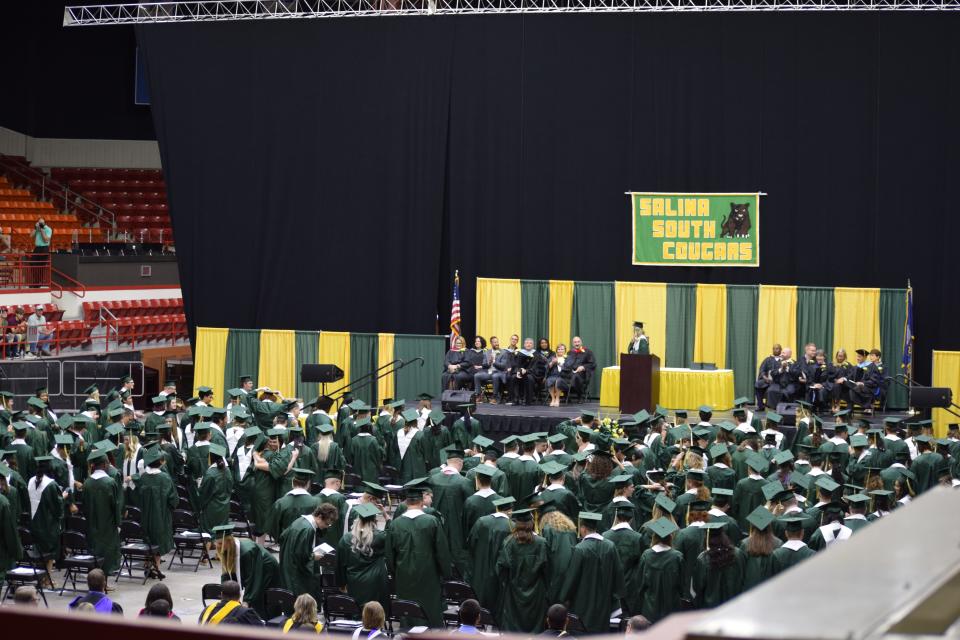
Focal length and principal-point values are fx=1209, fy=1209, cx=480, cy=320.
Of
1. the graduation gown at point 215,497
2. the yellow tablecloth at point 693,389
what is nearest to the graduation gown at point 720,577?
the graduation gown at point 215,497

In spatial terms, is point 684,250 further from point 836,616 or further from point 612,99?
point 836,616

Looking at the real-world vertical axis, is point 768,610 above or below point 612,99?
below

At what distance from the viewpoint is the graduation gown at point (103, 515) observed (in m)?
12.0

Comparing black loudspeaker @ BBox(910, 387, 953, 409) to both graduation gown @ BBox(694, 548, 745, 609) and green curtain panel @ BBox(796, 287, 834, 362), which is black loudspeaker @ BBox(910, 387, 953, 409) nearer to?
green curtain panel @ BBox(796, 287, 834, 362)

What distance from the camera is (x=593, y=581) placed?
368 inches

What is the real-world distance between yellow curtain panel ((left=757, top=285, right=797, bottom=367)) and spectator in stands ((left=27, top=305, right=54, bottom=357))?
13.8 meters

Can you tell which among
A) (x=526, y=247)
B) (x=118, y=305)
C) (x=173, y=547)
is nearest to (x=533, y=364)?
(x=526, y=247)

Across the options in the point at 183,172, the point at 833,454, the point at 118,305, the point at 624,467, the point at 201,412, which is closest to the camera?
the point at 624,467

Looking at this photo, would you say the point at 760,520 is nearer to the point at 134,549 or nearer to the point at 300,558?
the point at 300,558

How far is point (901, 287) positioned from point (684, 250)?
374 centimetres

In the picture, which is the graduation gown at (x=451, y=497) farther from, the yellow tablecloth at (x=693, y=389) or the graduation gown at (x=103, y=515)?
the yellow tablecloth at (x=693, y=389)

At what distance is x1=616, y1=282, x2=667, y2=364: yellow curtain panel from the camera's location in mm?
21547

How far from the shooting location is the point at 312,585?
396 inches

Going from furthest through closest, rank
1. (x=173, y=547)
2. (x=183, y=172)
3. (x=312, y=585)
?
(x=183, y=172), (x=173, y=547), (x=312, y=585)
